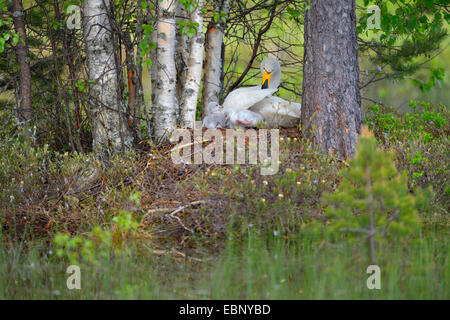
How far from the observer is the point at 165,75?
7.74 m

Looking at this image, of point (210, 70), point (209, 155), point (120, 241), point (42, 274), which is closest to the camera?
point (42, 274)

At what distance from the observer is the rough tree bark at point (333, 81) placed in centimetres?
728

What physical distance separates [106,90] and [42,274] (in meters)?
3.52

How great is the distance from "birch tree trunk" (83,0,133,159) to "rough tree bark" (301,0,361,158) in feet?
8.79

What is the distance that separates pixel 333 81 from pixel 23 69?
4.62 meters

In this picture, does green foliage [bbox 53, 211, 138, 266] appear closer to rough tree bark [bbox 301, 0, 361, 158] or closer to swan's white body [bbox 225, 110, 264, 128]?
swan's white body [bbox 225, 110, 264, 128]

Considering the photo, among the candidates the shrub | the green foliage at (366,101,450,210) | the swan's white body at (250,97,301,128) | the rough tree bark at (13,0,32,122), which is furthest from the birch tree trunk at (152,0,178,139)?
the shrub

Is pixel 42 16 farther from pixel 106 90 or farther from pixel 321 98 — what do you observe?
pixel 321 98

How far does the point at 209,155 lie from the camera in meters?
6.89

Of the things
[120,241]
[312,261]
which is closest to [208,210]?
[120,241]

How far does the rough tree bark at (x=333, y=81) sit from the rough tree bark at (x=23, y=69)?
13.9 ft

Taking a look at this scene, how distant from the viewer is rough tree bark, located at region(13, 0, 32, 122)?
8172 millimetres

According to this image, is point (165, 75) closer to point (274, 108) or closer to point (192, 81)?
point (192, 81)
